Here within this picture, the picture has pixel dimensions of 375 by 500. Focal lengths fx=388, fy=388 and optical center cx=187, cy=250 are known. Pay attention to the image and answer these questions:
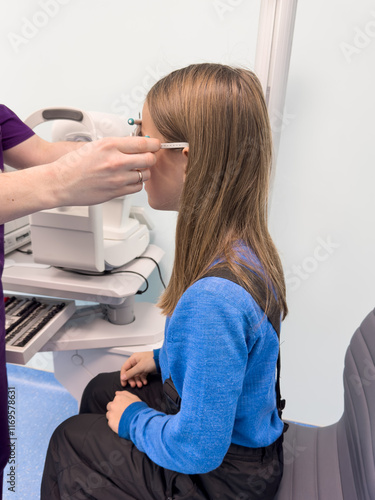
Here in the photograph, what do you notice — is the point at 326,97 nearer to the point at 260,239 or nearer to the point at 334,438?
the point at 260,239

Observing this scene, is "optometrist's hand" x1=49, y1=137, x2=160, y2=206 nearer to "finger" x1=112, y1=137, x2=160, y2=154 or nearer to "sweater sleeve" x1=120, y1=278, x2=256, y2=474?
"finger" x1=112, y1=137, x2=160, y2=154

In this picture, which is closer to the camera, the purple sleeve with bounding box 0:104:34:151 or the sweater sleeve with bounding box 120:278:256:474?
the sweater sleeve with bounding box 120:278:256:474

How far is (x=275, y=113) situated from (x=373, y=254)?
0.66 metres

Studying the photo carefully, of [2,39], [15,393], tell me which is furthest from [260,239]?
[15,393]

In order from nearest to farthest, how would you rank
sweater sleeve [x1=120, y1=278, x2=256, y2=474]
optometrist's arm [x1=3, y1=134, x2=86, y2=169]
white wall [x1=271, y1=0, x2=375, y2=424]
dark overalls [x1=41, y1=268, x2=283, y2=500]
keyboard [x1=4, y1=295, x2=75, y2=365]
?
1. sweater sleeve [x1=120, y1=278, x2=256, y2=474]
2. dark overalls [x1=41, y1=268, x2=283, y2=500]
3. keyboard [x1=4, y1=295, x2=75, y2=365]
4. optometrist's arm [x1=3, y1=134, x2=86, y2=169]
5. white wall [x1=271, y1=0, x2=375, y2=424]

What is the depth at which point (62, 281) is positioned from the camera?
118cm

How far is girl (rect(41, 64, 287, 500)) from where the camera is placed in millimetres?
657

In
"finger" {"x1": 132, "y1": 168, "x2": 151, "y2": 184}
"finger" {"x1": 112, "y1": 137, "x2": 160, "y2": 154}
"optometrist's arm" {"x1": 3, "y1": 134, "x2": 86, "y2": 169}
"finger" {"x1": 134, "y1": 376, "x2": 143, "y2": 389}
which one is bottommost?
"finger" {"x1": 134, "y1": 376, "x2": 143, "y2": 389}

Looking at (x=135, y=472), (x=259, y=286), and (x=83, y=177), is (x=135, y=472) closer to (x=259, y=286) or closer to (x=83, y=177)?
(x=259, y=286)

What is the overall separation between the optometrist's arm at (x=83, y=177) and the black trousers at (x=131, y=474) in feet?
1.68

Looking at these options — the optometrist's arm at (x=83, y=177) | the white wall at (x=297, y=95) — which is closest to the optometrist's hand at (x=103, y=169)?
the optometrist's arm at (x=83, y=177)

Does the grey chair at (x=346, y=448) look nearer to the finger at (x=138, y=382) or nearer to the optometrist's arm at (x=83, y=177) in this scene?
the finger at (x=138, y=382)

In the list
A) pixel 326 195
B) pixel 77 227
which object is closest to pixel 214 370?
pixel 77 227

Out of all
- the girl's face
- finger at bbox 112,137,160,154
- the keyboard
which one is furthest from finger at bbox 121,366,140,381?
finger at bbox 112,137,160,154
